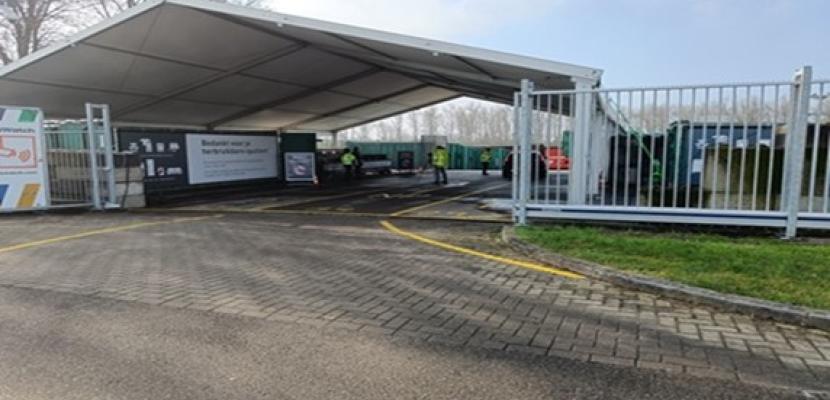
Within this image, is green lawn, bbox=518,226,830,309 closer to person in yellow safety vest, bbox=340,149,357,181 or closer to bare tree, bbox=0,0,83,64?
person in yellow safety vest, bbox=340,149,357,181

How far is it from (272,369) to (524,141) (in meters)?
6.27

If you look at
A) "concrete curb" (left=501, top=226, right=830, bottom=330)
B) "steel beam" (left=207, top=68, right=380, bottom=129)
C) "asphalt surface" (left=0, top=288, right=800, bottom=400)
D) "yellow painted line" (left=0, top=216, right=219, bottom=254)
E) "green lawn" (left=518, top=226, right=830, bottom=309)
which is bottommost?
"yellow painted line" (left=0, top=216, right=219, bottom=254)

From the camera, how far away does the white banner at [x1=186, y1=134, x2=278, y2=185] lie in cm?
2062

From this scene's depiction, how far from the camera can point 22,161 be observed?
42.3 feet

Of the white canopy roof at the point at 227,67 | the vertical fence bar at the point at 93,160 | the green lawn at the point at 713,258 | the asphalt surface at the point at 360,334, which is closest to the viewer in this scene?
the asphalt surface at the point at 360,334

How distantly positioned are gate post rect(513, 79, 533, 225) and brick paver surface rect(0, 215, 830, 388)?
2071 mm

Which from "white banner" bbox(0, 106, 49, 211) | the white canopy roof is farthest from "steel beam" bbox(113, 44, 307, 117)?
"white banner" bbox(0, 106, 49, 211)

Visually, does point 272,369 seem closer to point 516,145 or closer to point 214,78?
point 516,145

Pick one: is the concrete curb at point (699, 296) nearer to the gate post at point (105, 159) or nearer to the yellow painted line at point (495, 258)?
the yellow painted line at point (495, 258)

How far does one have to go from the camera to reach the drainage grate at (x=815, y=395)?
335cm

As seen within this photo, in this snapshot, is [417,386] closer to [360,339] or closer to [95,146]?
[360,339]

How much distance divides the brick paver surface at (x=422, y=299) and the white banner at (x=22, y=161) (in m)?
5.09

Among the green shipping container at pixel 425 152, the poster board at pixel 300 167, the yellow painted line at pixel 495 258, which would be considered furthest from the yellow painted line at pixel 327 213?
the green shipping container at pixel 425 152

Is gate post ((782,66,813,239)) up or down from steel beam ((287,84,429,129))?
down
